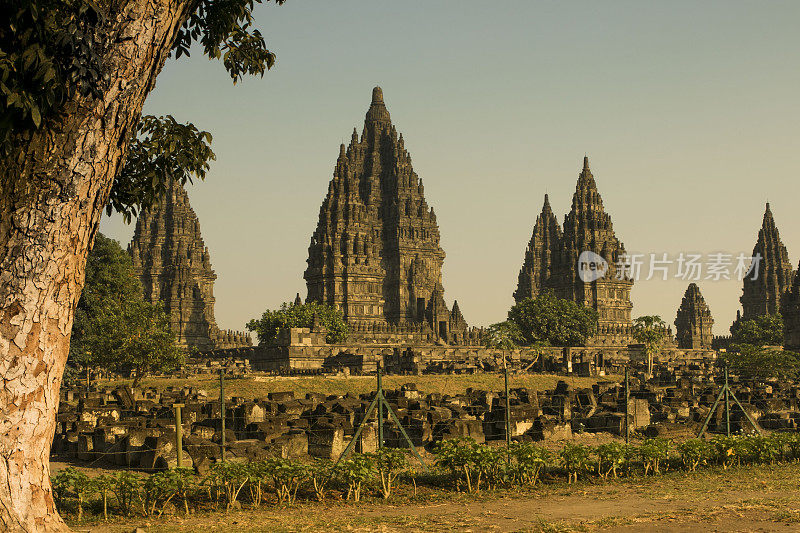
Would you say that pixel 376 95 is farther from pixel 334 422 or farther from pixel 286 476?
pixel 286 476

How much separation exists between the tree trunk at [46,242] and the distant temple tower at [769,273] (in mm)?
123085

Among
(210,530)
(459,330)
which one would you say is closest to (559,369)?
(459,330)

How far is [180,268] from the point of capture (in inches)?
3622

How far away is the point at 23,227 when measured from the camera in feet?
26.1

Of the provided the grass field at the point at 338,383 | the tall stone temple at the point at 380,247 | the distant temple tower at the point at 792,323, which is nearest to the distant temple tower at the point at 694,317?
the tall stone temple at the point at 380,247

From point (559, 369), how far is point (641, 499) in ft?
145

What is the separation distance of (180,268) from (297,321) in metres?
19.1

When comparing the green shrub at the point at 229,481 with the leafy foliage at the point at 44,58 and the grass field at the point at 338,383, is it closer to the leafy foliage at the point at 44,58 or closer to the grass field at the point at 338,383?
the leafy foliage at the point at 44,58

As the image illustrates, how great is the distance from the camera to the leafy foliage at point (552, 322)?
95250mm

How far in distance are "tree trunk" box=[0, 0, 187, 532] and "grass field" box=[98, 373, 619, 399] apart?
26473mm

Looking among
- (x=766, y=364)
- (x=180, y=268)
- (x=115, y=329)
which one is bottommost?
(x=766, y=364)

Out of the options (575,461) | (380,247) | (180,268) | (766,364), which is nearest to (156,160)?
(575,461)

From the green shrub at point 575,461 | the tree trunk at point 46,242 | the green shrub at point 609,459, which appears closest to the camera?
the tree trunk at point 46,242

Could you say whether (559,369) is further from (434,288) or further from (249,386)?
(434,288)
